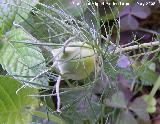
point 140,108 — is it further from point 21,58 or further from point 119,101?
point 21,58

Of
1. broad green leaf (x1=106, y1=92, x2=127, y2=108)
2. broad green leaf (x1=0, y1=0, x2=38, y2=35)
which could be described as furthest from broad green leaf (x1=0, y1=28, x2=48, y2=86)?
broad green leaf (x1=106, y1=92, x2=127, y2=108)

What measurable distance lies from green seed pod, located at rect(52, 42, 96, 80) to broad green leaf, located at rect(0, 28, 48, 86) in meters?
0.04

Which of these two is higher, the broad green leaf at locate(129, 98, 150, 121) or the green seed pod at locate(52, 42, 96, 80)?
the green seed pod at locate(52, 42, 96, 80)

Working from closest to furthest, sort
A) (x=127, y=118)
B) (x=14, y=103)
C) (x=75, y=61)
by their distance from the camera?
1. (x=75, y=61)
2. (x=14, y=103)
3. (x=127, y=118)

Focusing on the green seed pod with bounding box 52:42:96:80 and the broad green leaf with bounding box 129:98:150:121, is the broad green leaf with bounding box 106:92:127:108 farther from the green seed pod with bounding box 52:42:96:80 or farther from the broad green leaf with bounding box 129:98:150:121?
the green seed pod with bounding box 52:42:96:80

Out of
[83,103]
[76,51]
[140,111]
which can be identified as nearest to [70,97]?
[83,103]

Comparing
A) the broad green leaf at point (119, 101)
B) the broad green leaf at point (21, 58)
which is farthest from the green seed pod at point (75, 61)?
the broad green leaf at point (119, 101)

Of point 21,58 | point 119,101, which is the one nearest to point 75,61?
point 21,58

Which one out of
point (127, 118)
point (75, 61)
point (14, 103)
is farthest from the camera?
point (127, 118)

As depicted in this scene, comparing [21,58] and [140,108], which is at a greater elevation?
[21,58]

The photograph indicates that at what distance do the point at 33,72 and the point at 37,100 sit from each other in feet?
0.19

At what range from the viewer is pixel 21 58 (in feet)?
1.43

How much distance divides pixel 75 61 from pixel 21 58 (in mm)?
95

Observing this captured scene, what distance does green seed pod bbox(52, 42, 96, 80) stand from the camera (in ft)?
1.18
